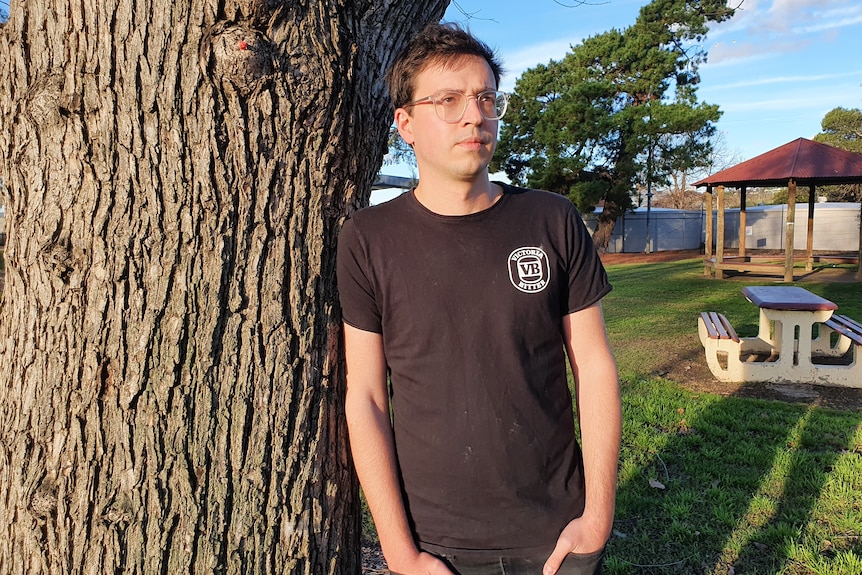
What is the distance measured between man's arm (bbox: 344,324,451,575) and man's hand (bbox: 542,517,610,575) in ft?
0.94

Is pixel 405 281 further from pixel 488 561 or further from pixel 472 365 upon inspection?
pixel 488 561

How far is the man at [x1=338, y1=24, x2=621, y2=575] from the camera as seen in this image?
1.64 m

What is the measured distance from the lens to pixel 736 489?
3779 mm

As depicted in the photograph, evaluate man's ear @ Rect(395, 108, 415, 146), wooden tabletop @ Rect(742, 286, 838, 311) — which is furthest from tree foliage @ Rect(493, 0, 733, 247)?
man's ear @ Rect(395, 108, 415, 146)

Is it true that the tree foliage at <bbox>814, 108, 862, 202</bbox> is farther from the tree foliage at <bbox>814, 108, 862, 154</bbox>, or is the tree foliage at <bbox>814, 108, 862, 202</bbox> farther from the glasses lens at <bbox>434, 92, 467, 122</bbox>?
the glasses lens at <bbox>434, 92, 467, 122</bbox>

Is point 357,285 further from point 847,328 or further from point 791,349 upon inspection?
point 847,328

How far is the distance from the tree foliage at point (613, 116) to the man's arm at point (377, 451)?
2216 centimetres

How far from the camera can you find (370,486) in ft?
5.58

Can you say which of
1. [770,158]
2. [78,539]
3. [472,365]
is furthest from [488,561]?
[770,158]

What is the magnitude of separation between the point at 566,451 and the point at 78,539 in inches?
50.8

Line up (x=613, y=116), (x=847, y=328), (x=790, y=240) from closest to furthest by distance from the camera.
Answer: (x=847, y=328), (x=790, y=240), (x=613, y=116)

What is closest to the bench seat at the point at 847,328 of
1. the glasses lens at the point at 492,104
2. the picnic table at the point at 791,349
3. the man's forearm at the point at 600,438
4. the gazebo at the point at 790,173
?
the picnic table at the point at 791,349

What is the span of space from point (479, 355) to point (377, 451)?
0.39m

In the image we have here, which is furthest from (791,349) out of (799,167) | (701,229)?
(701,229)
